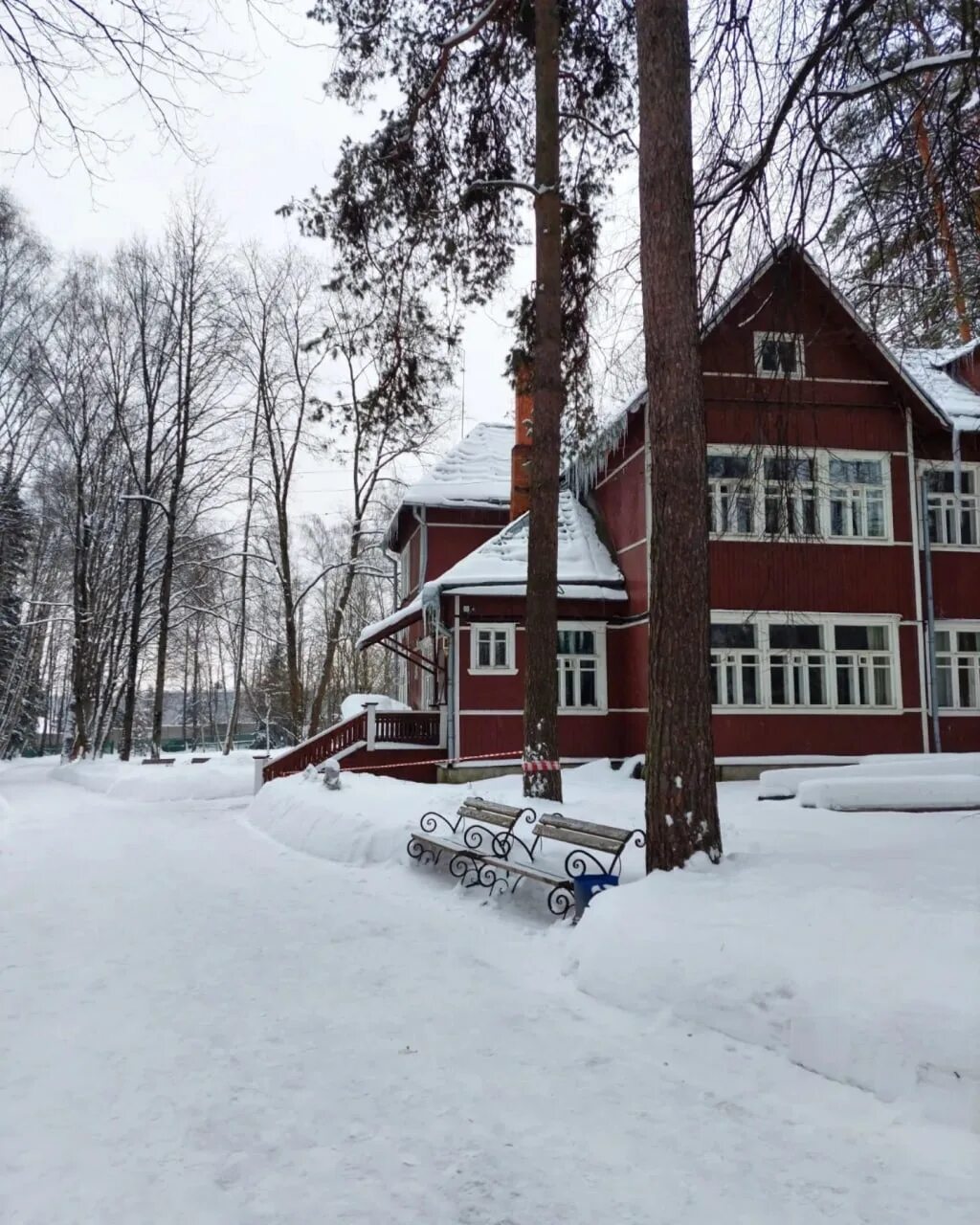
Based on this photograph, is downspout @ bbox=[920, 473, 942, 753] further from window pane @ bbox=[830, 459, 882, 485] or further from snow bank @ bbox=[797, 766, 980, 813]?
snow bank @ bbox=[797, 766, 980, 813]

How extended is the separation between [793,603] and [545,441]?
7944 mm

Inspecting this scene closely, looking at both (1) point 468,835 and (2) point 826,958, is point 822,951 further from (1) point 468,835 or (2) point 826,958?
(1) point 468,835

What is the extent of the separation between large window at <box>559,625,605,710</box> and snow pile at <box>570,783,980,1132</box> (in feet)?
36.5

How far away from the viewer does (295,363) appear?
2973 centimetres

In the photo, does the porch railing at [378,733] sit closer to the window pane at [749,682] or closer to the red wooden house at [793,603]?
the red wooden house at [793,603]

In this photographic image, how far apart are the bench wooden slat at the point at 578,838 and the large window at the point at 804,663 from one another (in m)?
9.57

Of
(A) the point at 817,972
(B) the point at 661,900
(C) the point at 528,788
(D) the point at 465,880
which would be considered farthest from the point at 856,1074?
(C) the point at 528,788

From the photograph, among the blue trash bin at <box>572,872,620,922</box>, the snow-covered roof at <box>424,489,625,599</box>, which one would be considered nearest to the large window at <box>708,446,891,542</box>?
the snow-covered roof at <box>424,489,625,599</box>

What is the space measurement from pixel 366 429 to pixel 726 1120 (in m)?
10.1

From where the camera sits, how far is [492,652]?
1847 centimetres

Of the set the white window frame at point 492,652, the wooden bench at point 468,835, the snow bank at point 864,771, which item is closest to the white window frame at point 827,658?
the snow bank at point 864,771

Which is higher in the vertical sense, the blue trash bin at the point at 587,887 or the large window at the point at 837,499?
the large window at the point at 837,499

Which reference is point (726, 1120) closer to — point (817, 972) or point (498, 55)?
point (817, 972)

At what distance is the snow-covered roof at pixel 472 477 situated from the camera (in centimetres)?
2277
